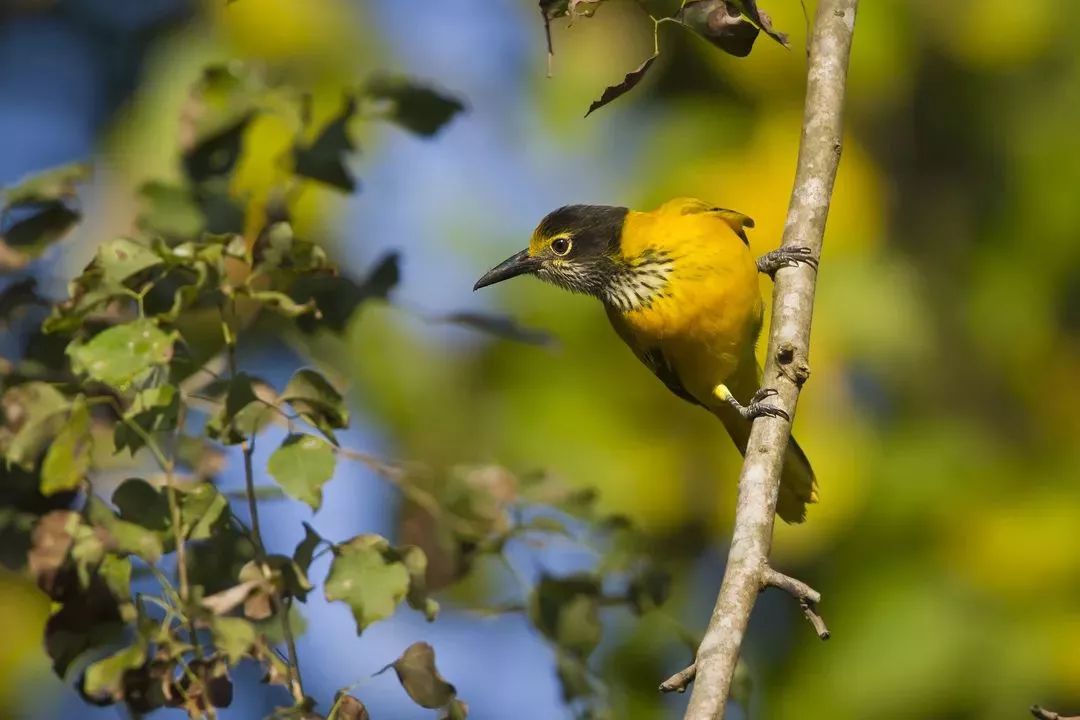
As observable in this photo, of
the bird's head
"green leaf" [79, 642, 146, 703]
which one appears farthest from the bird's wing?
"green leaf" [79, 642, 146, 703]

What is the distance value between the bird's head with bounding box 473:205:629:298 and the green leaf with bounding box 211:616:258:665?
246 centimetres

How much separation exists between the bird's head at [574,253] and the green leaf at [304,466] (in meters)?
2.32

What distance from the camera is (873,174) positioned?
18.0 feet

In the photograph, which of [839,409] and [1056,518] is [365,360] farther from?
[1056,518]

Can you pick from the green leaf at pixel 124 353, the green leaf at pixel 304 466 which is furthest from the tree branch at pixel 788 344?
the green leaf at pixel 124 353

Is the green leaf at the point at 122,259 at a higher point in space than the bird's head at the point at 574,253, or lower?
lower

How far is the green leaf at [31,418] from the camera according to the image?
2.57m

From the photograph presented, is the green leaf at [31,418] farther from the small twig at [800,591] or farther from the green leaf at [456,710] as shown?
the small twig at [800,591]

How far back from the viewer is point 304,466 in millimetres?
2428

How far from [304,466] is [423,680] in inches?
18.6

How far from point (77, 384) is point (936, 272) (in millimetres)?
3871

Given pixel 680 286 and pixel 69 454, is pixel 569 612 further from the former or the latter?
pixel 680 286

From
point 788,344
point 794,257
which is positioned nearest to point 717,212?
point 794,257

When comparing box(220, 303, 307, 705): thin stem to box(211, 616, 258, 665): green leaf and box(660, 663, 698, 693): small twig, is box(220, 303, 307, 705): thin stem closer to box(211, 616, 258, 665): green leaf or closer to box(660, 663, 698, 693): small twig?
box(211, 616, 258, 665): green leaf
